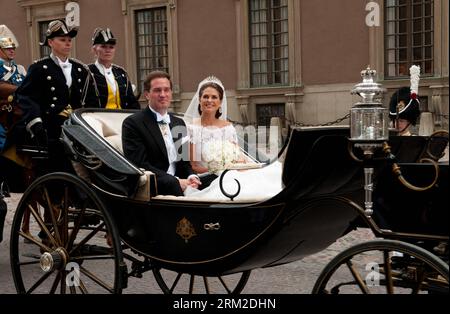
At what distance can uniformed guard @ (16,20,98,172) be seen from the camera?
4336 mm

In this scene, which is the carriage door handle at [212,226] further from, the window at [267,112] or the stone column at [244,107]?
the stone column at [244,107]

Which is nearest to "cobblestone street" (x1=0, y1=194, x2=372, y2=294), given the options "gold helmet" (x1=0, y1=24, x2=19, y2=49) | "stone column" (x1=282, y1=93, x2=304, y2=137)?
"gold helmet" (x1=0, y1=24, x2=19, y2=49)

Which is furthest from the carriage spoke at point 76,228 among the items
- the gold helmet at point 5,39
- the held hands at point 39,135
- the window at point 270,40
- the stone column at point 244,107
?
the stone column at point 244,107

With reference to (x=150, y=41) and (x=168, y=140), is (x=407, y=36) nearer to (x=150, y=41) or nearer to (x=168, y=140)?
(x=150, y=41)

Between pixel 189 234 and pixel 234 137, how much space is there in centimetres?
105

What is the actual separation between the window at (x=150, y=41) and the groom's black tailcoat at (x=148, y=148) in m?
12.5

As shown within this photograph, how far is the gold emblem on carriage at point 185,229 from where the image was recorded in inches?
112

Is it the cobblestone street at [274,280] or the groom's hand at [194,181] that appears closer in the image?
the groom's hand at [194,181]

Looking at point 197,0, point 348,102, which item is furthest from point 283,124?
point 197,0

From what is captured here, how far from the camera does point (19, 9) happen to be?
A: 17.4 m

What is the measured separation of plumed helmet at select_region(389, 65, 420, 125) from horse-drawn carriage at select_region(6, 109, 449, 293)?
38 centimetres

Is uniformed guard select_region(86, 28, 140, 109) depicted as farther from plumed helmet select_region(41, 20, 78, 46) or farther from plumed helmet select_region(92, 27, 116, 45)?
plumed helmet select_region(41, 20, 78, 46)

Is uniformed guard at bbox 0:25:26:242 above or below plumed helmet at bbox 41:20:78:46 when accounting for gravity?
below

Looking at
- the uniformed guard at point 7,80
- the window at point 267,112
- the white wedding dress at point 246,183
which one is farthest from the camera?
the window at point 267,112
